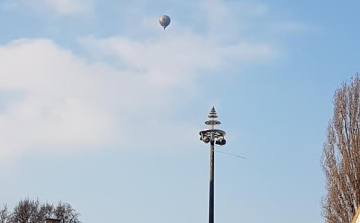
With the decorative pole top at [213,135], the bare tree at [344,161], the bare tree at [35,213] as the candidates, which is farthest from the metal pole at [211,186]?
the bare tree at [35,213]

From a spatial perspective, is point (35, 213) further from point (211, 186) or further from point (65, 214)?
point (211, 186)

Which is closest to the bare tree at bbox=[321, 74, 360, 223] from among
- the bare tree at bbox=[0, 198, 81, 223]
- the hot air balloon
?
the hot air balloon

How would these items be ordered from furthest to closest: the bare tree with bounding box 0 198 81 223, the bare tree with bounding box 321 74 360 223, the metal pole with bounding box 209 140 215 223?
the bare tree with bounding box 0 198 81 223 < the bare tree with bounding box 321 74 360 223 < the metal pole with bounding box 209 140 215 223

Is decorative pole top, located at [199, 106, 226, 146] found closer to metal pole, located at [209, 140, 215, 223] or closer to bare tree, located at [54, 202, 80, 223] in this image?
metal pole, located at [209, 140, 215, 223]

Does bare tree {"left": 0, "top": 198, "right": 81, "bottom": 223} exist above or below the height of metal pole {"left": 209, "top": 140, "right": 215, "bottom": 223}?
above

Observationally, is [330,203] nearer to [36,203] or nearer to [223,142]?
[223,142]

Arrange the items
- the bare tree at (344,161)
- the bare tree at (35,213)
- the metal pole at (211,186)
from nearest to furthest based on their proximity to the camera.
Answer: the metal pole at (211,186)
the bare tree at (344,161)
the bare tree at (35,213)

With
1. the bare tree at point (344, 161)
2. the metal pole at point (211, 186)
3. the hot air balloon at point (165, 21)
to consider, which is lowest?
the metal pole at point (211, 186)

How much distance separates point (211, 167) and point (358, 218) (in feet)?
24.2

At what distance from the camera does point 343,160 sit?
3394cm

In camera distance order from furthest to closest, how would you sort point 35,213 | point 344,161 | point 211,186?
point 35,213, point 344,161, point 211,186

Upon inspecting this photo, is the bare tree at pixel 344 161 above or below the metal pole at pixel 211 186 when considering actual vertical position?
above

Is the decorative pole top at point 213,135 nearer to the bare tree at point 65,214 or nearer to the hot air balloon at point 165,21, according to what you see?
the hot air balloon at point 165,21

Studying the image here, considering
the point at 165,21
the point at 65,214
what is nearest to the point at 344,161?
the point at 165,21
